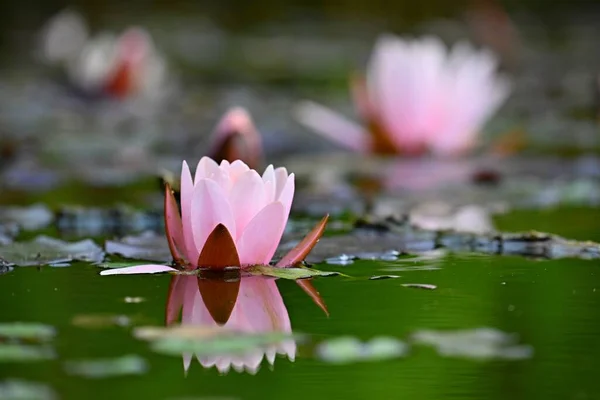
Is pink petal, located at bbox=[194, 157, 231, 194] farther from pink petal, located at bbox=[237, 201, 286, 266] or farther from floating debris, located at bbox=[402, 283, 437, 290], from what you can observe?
floating debris, located at bbox=[402, 283, 437, 290]

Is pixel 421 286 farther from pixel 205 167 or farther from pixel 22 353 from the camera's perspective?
pixel 22 353

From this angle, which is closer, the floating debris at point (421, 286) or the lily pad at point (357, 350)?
the lily pad at point (357, 350)

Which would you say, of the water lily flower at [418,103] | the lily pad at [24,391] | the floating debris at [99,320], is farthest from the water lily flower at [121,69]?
the lily pad at [24,391]

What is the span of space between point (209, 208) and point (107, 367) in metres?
0.53

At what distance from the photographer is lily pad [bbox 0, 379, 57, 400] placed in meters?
1.23

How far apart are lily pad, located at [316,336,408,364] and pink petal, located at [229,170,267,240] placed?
433 millimetres

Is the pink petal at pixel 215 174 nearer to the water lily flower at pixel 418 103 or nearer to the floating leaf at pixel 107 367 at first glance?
the floating leaf at pixel 107 367

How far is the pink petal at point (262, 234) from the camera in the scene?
6.17 feet

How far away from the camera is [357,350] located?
4.83 feet

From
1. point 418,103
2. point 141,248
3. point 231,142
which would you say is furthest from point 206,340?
point 418,103

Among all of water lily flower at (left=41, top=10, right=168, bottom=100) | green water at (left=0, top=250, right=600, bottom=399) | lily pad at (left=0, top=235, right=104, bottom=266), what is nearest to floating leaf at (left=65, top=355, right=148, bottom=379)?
green water at (left=0, top=250, right=600, bottom=399)

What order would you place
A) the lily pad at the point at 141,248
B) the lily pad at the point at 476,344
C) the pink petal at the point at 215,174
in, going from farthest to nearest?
the lily pad at the point at 141,248 < the pink petal at the point at 215,174 < the lily pad at the point at 476,344

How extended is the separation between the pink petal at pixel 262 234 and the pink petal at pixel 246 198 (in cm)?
3

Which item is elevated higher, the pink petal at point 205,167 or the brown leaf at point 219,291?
the pink petal at point 205,167
